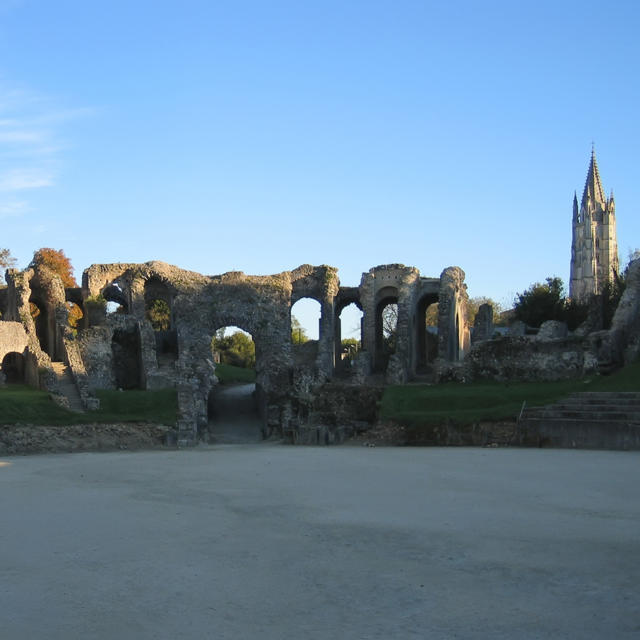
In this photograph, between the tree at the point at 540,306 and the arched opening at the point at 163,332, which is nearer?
the arched opening at the point at 163,332

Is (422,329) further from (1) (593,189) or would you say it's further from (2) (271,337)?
(1) (593,189)

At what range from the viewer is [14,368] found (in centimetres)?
4241

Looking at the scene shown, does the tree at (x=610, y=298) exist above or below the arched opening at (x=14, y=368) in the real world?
above

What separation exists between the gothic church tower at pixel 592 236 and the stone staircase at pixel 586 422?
11245 centimetres

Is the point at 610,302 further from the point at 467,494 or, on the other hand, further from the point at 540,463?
the point at 467,494

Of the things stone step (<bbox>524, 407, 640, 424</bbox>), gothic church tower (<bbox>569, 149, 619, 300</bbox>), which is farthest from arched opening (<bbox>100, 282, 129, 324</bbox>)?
gothic church tower (<bbox>569, 149, 619, 300</bbox>)

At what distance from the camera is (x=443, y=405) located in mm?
30109

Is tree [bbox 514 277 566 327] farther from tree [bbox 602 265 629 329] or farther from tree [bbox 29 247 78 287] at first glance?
tree [bbox 29 247 78 287]

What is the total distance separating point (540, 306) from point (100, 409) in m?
32.9

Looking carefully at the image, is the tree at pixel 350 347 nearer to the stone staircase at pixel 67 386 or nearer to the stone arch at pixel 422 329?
the stone arch at pixel 422 329

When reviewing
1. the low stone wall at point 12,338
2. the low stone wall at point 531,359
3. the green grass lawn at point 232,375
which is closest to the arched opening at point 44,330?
the low stone wall at point 12,338

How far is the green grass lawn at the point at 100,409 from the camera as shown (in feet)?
95.6

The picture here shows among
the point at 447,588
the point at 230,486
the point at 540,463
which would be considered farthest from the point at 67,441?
the point at 447,588

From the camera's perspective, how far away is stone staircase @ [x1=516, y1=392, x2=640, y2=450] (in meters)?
23.2
